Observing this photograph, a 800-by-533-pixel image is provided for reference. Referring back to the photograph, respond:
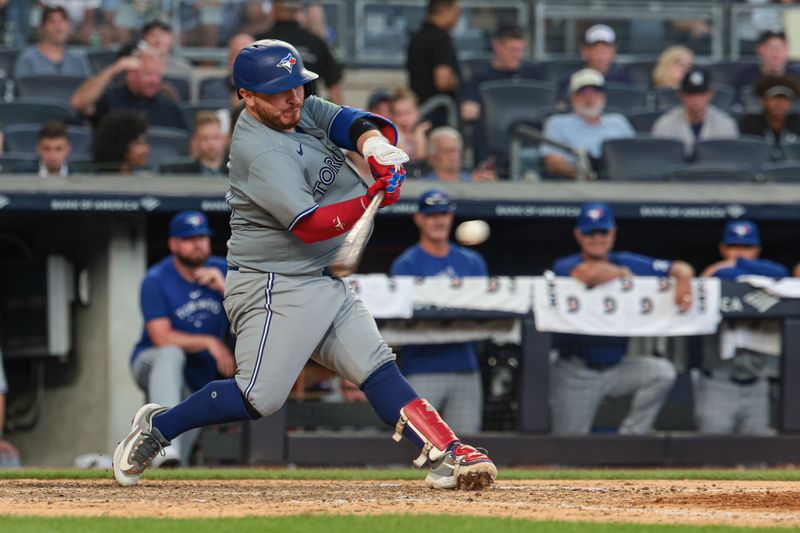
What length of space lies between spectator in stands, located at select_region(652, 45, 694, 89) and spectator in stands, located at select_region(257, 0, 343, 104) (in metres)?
2.92

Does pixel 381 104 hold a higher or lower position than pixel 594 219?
higher

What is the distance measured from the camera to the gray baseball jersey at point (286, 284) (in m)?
5.15

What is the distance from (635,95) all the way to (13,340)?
5.03 meters

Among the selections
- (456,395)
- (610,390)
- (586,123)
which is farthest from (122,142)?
(610,390)

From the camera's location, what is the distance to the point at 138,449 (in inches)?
219

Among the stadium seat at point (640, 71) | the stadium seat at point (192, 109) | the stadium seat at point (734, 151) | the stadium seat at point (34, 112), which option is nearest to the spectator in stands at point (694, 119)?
the stadium seat at point (734, 151)

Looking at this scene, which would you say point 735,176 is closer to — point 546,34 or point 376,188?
point 546,34

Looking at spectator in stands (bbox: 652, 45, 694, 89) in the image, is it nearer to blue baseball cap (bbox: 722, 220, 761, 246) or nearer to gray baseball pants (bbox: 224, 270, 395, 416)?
blue baseball cap (bbox: 722, 220, 761, 246)

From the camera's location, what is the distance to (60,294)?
962 centimetres

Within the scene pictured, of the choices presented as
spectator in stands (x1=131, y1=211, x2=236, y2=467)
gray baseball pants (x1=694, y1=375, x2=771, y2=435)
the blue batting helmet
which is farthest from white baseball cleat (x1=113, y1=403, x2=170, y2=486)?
gray baseball pants (x1=694, y1=375, x2=771, y2=435)

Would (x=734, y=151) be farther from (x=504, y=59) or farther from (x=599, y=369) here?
(x=599, y=369)

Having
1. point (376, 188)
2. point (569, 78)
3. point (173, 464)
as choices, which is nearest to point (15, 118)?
point (173, 464)

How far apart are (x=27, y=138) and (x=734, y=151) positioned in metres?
4.88

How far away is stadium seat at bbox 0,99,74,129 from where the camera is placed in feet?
33.0
